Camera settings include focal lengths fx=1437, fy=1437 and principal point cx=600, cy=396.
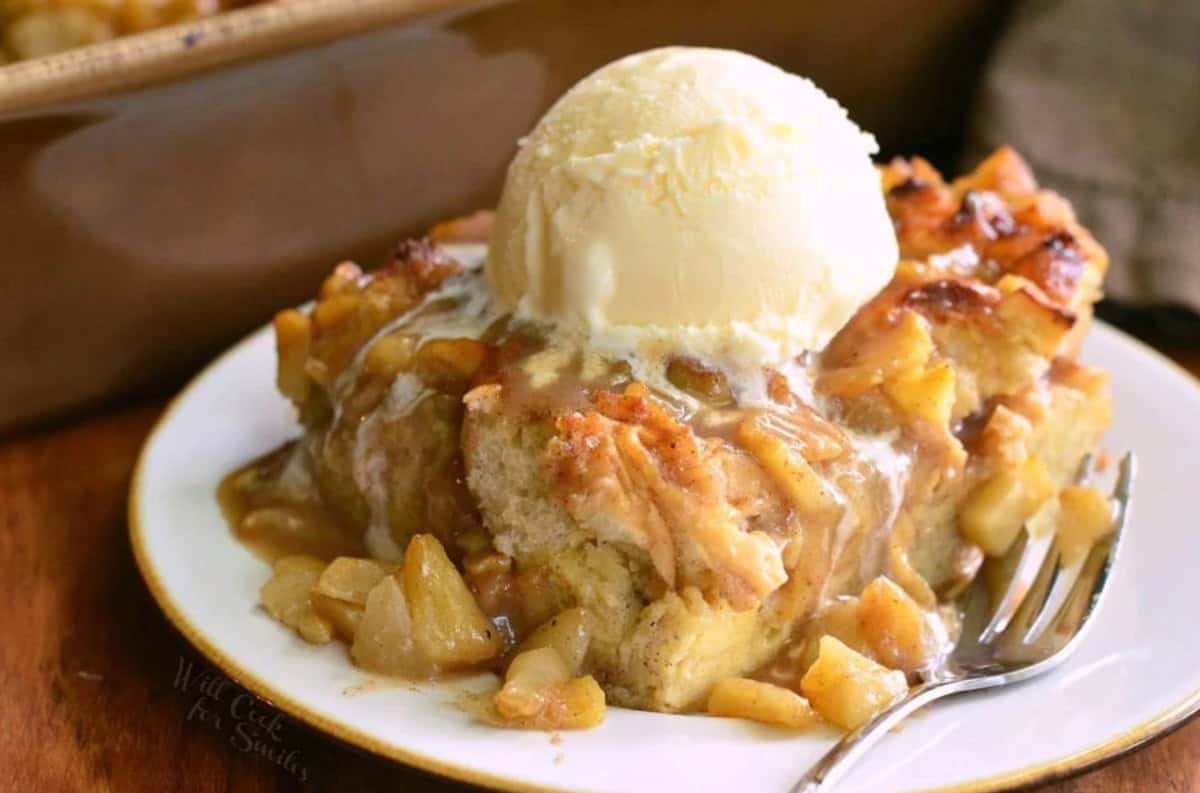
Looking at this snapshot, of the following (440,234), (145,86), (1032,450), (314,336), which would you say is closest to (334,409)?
(314,336)

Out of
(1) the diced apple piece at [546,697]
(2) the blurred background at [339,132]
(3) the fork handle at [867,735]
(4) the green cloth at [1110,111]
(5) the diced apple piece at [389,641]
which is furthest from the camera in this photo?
(4) the green cloth at [1110,111]

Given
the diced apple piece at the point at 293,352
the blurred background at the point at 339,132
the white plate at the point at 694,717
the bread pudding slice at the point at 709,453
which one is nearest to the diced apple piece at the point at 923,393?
the bread pudding slice at the point at 709,453

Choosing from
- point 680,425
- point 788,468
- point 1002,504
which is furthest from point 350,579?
point 1002,504

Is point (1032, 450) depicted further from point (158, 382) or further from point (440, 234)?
point (158, 382)

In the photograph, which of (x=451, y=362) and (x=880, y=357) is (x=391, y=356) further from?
(x=880, y=357)

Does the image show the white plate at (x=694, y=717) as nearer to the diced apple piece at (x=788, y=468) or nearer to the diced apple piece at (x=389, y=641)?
the diced apple piece at (x=389, y=641)

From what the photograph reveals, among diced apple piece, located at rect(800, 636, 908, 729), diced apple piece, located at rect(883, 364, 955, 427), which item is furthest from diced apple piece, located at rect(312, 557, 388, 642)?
diced apple piece, located at rect(883, 364, 955, 427)
